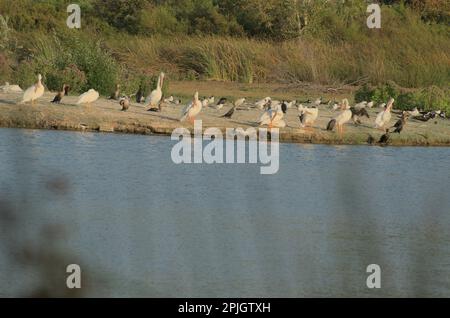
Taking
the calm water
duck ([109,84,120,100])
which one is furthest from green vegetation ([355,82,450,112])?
duck ([109,84,120,100])

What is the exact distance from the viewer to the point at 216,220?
1324 centimetres

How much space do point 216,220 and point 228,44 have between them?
55.9ft

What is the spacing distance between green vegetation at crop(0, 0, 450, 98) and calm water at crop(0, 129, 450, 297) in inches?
213

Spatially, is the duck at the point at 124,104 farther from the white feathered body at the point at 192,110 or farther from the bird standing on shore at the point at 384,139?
the bird standing on shore at the point at 384,139

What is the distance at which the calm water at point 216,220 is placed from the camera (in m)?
10.4

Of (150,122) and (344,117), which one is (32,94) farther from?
(344,117)

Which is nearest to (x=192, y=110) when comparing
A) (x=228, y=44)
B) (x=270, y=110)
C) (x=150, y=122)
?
(x=150, y=122)

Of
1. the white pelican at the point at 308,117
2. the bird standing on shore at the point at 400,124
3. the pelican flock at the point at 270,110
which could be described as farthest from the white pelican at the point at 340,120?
the bird standing on shore at the point at 400,124

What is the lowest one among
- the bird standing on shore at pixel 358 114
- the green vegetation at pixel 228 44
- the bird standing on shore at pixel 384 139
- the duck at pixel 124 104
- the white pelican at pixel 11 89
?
the bird standing on shore at pixel 384 139

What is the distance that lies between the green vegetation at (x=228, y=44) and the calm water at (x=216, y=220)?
5.42m

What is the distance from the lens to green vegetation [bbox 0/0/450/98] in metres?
24.7

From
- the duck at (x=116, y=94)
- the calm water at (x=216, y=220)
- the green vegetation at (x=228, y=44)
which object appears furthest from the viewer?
the green vegetation at (x=228, y=44)
